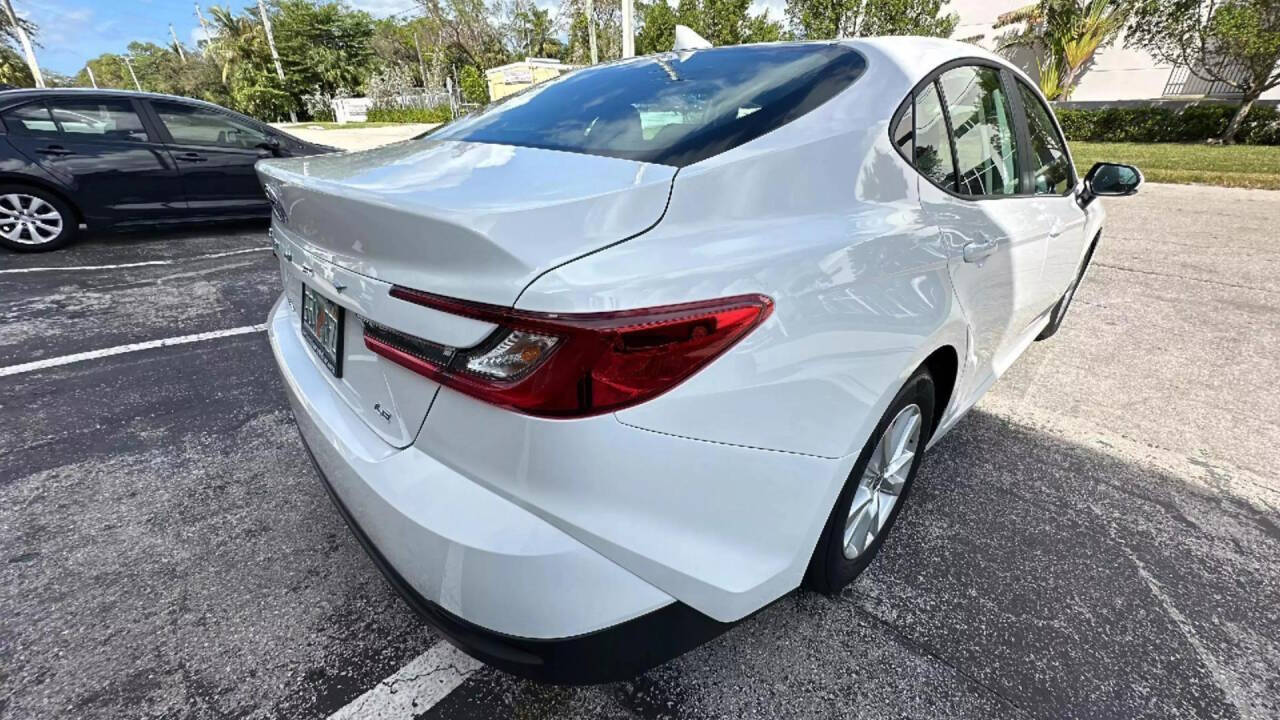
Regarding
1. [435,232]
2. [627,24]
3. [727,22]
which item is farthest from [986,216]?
[727,22]

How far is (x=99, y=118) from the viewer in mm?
5777

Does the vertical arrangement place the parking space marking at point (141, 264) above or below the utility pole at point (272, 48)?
below

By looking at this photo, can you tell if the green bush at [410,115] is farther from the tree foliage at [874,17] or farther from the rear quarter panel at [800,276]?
the rear quarter panel at [800,276]

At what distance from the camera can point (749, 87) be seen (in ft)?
5.72

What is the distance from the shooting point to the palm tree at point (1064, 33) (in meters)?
19.2

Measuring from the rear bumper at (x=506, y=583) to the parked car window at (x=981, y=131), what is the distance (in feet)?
5.38

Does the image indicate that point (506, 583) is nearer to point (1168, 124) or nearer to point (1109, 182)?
Result: point (1109, 182)

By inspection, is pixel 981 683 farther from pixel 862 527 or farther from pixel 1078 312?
pixel 1078 312

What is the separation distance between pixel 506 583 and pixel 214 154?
288 inches

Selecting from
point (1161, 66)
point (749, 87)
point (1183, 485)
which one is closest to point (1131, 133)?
point (1161, 66)

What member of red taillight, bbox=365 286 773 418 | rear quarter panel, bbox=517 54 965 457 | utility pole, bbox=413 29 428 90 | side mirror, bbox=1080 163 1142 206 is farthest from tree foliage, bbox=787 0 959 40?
utility pole, bbox=413 29 428 90

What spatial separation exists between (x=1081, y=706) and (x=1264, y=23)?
2295 centimetres

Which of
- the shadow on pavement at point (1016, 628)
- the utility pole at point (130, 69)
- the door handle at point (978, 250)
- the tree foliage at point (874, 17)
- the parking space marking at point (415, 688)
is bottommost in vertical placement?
the shadow on pavement at point (1016, 628)

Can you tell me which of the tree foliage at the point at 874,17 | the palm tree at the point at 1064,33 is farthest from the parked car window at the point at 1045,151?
the tree foliage at the point at 874,17
